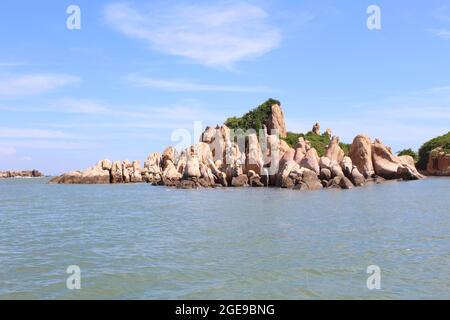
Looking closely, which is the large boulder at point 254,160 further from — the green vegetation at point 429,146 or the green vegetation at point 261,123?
the green vegetation at point 429,146

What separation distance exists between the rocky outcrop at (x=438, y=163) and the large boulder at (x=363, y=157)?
24.4 metres

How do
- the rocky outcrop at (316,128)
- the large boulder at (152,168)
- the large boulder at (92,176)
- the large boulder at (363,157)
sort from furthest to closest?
the rocky outcrop at (316,128) → the large boulder at (92,176) → the large boulder at (152,168) → the large boulder at (363,157)

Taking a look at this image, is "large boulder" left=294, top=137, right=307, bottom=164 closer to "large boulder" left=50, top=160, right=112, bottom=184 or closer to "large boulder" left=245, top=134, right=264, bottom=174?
"large boulder" left=245, top=134, right=264, bottom=174

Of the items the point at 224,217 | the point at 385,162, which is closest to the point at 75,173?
the point at 385,162

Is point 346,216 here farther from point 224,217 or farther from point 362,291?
point 362,291

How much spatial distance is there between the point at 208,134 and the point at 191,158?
17259 millimetres

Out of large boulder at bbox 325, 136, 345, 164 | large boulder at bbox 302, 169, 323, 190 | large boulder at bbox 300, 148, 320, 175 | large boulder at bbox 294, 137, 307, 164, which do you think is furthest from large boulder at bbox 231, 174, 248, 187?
large boulder at bbox 325, 136, 345, 164

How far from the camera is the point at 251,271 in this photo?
14375mm

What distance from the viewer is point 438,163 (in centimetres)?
8500

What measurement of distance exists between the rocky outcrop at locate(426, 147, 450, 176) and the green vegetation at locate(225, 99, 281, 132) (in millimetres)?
34067

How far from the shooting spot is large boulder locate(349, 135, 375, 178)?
2559 inches

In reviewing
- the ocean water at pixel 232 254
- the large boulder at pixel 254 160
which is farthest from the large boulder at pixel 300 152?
the ocean water at pixel 232 254

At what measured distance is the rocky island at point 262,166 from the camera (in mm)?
55750

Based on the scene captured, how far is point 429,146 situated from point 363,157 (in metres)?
34.0
